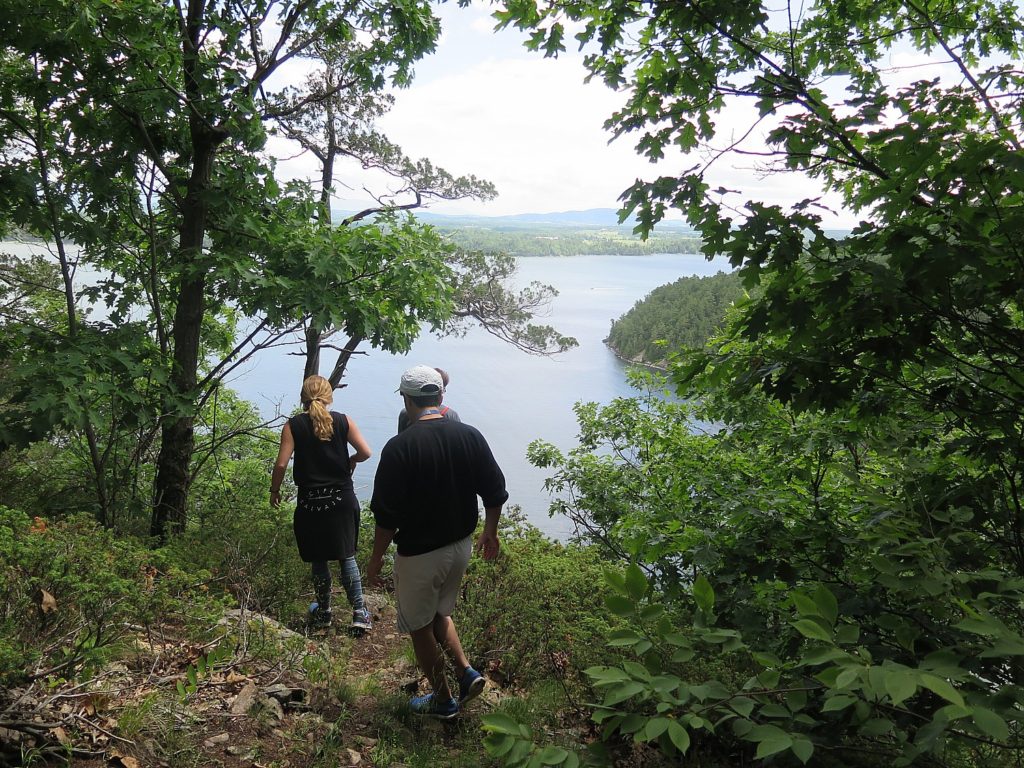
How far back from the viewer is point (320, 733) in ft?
10.3

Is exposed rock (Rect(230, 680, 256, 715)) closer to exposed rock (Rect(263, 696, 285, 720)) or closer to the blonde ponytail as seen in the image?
exposed rock (Rect(263, 696, 285, 720))

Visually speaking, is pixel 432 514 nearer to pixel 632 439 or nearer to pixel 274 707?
pixel 274 707

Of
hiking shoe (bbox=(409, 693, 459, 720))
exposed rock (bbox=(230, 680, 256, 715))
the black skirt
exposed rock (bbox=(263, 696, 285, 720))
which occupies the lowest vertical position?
hiking shoe (bbox=(409, 693, 459, 720))

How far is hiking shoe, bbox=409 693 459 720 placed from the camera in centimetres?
337

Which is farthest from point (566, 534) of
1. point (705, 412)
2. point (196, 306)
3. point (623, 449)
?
point (196, 306)

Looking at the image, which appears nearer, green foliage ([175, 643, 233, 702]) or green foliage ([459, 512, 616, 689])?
green foliage ([175, 643, 233, 702])

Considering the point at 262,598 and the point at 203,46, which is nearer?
the point at 262,598

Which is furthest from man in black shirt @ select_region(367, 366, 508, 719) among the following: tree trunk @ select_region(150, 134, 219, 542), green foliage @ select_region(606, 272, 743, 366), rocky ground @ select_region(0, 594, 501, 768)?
green foliage @ select_region(606, 272, 743, 366)

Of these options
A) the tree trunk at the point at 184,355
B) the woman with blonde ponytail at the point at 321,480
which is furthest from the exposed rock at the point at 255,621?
the tree trunk at the point at 184,355

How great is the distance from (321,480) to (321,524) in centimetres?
30

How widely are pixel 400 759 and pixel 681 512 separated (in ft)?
5.70

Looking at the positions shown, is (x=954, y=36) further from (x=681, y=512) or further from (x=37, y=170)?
(x=37, y=170)

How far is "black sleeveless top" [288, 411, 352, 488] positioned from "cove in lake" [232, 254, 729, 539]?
239 inches

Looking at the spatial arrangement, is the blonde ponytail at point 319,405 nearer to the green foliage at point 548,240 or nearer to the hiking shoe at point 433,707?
the hiking shoe at point 433,707
